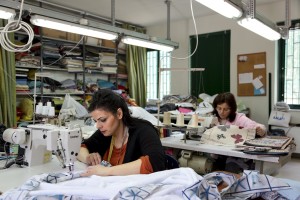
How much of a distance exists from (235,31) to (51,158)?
400cm

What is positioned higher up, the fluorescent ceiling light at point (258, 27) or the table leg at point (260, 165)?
the fluorescent ceiling light at point (258, 27)

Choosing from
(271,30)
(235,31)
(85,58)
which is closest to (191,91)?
(235,31)

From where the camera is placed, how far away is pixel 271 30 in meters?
3.24

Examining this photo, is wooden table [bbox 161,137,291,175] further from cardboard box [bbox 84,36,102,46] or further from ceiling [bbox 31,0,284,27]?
cardboard box [bbox 84,36,102,46]

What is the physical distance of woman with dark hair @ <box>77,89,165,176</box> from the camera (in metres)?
1.46

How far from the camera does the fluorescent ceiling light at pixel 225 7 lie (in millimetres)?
2166

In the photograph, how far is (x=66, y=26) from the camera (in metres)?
2.90

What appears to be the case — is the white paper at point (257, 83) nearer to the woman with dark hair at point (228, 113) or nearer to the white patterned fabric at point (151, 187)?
the woman with dark hair at point (228, 113)

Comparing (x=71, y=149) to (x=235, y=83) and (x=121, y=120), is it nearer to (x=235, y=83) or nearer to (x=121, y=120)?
(x=121, y=120)

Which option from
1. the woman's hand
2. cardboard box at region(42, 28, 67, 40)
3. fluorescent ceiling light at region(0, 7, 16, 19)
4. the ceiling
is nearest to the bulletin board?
the ceiling

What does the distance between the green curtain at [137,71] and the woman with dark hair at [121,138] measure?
389 centimetres

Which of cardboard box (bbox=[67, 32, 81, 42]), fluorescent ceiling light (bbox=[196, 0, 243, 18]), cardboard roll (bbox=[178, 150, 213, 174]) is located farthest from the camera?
cardboard box (bbox=[67, 32, 81, 42])

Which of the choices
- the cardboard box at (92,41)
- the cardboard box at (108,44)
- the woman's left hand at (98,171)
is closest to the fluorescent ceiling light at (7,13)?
the woman's left hand at (98,171)

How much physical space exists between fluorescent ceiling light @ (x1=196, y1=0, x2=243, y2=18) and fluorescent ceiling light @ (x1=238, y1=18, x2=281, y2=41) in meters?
0.20
